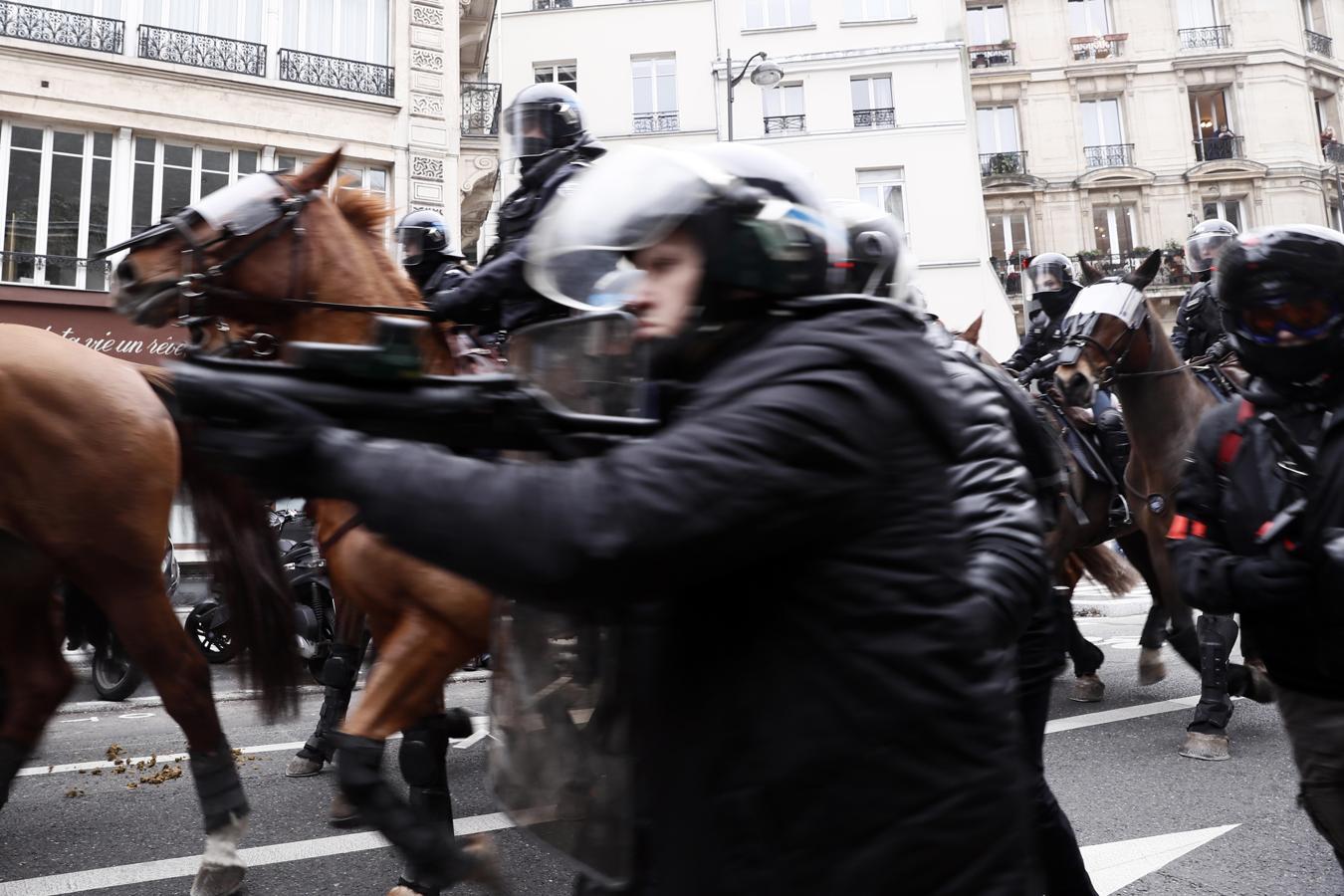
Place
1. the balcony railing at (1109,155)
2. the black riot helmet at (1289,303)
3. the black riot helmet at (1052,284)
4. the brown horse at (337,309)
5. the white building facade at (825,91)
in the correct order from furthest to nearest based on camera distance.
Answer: the balcony railing at (1109,155), the white building facade at (825,91), the black riot helmet at (1052,284), the brown horse at (337,309), the black riot helmet at (1289,303)

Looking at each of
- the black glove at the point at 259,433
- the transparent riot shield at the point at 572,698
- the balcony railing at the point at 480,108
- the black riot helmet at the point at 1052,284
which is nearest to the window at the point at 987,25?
the balcony railing at the point at 480,108

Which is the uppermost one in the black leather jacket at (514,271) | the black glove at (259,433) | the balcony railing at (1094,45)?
the balcony railing at (1094,45)

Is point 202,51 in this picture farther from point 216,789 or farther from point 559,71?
point 216,789

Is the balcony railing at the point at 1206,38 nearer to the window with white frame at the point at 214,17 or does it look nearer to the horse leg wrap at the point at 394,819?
the window with white frame at the point at 214,17

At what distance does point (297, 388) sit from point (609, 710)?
0.57 m

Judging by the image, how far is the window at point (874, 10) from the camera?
25531mm

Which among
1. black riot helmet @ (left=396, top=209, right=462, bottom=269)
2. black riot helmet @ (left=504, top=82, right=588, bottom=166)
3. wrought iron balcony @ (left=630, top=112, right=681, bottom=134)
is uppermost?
wrought iron balcony @ (left=630, top=112, right=681, bottom=134)

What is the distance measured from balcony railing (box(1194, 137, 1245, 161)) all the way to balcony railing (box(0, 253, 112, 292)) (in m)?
32.5

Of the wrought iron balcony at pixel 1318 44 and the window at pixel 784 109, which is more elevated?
the wrought iron balcony at pixel 1318 44

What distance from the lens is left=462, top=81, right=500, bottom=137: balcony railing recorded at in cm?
2038

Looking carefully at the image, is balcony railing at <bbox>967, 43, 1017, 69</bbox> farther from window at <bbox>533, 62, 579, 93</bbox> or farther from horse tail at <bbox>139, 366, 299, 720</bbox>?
horse tail at <bbox>139, 366, 299, 720</bbox>

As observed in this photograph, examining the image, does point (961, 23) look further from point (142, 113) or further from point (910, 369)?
point (910, 369)

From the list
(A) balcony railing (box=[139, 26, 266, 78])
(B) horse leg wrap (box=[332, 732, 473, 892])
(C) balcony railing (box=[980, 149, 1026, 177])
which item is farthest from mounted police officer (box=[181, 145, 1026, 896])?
(C) balcony railing (box=[980, 149, 1026, 177])

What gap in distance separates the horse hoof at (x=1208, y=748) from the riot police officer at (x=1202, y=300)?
119 inches
